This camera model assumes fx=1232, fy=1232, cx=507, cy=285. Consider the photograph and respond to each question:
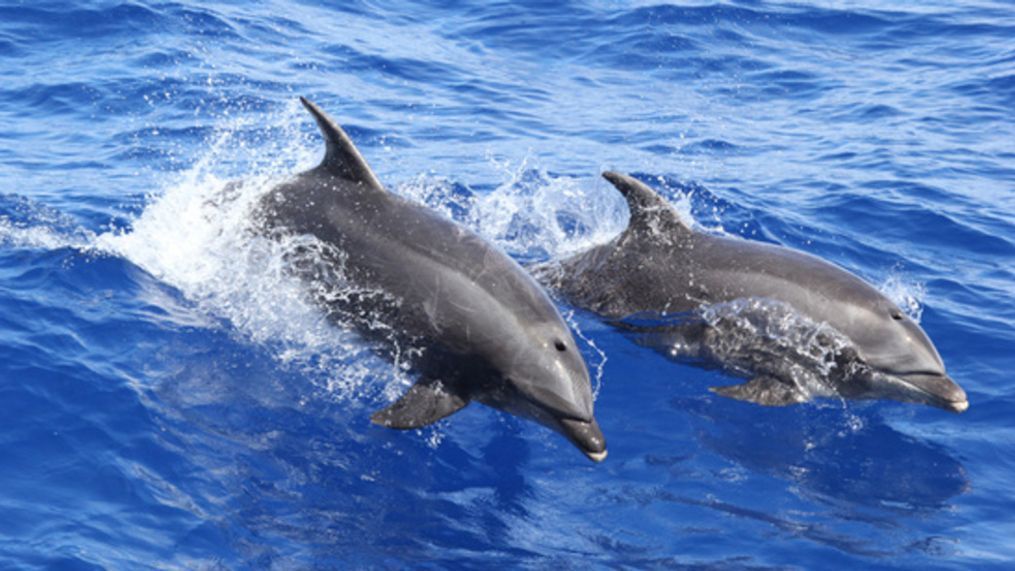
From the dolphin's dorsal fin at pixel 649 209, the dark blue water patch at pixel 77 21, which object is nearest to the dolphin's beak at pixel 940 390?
the dolphin's dorsal fin at pixel 649 209

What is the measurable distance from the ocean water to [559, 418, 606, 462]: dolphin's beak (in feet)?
1.43

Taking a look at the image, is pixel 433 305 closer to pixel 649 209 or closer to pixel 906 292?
pixel 649 209

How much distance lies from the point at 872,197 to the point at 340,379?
7.75 m

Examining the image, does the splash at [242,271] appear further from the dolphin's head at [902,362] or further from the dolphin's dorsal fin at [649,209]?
the dolphin's head at [902,362]

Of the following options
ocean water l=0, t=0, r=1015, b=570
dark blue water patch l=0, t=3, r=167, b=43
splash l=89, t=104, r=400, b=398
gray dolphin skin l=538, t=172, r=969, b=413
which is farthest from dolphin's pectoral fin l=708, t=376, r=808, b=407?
dark blue water patch l=0, t=3, r=167, b=43

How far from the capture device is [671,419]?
969 centimetres

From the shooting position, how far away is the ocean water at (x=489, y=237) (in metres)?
7.99

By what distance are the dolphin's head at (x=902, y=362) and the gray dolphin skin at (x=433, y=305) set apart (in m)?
2.49

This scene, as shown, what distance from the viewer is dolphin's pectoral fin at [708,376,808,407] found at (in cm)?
958

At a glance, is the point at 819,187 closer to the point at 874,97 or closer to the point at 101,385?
the point at 874,97

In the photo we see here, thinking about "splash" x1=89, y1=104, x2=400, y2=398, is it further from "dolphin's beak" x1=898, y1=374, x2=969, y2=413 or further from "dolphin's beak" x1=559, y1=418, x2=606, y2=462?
"dolphin's beak" x1=898, y1=374, x2=969, y2=413

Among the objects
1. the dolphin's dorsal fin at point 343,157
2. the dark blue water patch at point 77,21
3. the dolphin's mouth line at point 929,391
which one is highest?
the dark blue water patch at point 77,21

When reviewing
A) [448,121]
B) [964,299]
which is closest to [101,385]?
[964,299]

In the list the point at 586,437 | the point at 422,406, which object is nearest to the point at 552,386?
the point at 586,437
